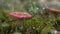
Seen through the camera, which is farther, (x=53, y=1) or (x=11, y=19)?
(x=53, y=1)

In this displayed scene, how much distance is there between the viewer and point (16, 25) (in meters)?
1.68

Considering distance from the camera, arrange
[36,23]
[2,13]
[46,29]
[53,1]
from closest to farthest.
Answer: [46,29] < [36,23] < [2,13] < [53,1]

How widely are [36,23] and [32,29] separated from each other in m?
0.10

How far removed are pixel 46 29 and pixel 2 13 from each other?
1.74ft

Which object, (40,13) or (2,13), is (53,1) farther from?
(2,13)

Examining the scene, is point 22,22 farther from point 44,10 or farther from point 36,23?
point 44,10

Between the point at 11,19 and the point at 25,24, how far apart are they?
0.56 feet

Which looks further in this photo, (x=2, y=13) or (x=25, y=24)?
(x=2, y=13)

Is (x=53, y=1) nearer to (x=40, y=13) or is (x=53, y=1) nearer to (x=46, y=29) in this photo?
(x=40, y=13)

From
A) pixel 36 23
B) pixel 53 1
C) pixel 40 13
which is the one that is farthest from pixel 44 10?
pixel 53 1

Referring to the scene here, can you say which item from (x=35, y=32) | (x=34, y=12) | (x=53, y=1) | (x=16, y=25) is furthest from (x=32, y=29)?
(x=53, y=1)

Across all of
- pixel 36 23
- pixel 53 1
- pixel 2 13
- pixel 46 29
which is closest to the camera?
pixel 46 29

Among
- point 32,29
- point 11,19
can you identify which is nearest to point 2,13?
point 11,19

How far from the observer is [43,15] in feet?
6.45
